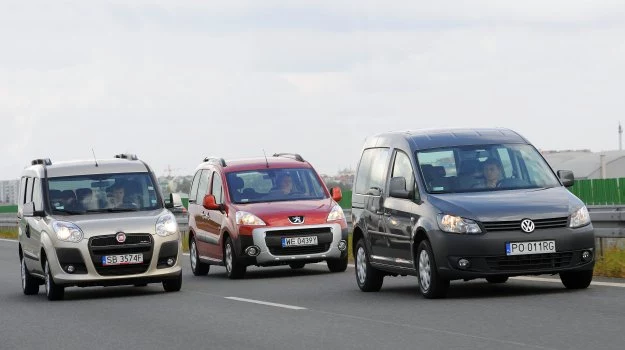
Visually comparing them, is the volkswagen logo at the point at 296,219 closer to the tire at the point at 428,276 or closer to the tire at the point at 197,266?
the tire at the point at 197,266

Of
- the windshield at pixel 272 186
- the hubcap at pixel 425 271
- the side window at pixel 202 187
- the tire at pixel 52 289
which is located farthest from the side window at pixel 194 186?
the hubcap at pixel 425 271

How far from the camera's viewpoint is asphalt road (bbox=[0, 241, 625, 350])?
37.6 ft

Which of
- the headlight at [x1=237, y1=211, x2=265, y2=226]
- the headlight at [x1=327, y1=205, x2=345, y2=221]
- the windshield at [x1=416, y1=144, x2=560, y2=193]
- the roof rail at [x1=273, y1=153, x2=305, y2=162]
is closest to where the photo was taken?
the windshield at [x1=416, y1=144, x2=560, y2=193]

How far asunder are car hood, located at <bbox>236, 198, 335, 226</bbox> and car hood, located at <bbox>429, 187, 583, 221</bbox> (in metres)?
7.21

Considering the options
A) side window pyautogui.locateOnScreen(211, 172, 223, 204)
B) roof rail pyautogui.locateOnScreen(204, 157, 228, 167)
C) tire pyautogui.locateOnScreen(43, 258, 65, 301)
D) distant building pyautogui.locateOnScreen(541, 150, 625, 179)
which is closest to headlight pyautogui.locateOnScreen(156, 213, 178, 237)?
tire pyautogui.locateOnScreen(43, 258, 65, 301)

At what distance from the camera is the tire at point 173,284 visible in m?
19.7

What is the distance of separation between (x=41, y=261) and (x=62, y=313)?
317 centimetres

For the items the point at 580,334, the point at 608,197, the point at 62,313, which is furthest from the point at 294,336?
the point at 608,197

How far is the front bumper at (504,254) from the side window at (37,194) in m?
7.12

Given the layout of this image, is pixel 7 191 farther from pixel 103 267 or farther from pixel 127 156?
pixel 103 267

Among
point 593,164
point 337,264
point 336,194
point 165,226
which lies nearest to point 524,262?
point 165,226

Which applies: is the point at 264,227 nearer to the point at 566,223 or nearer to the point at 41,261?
the point at 41,261

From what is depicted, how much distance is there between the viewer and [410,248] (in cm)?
1602

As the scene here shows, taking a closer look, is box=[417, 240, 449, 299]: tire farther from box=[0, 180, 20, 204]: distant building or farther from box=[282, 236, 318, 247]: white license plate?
box=[0, 180, 20, 204]: distant building
